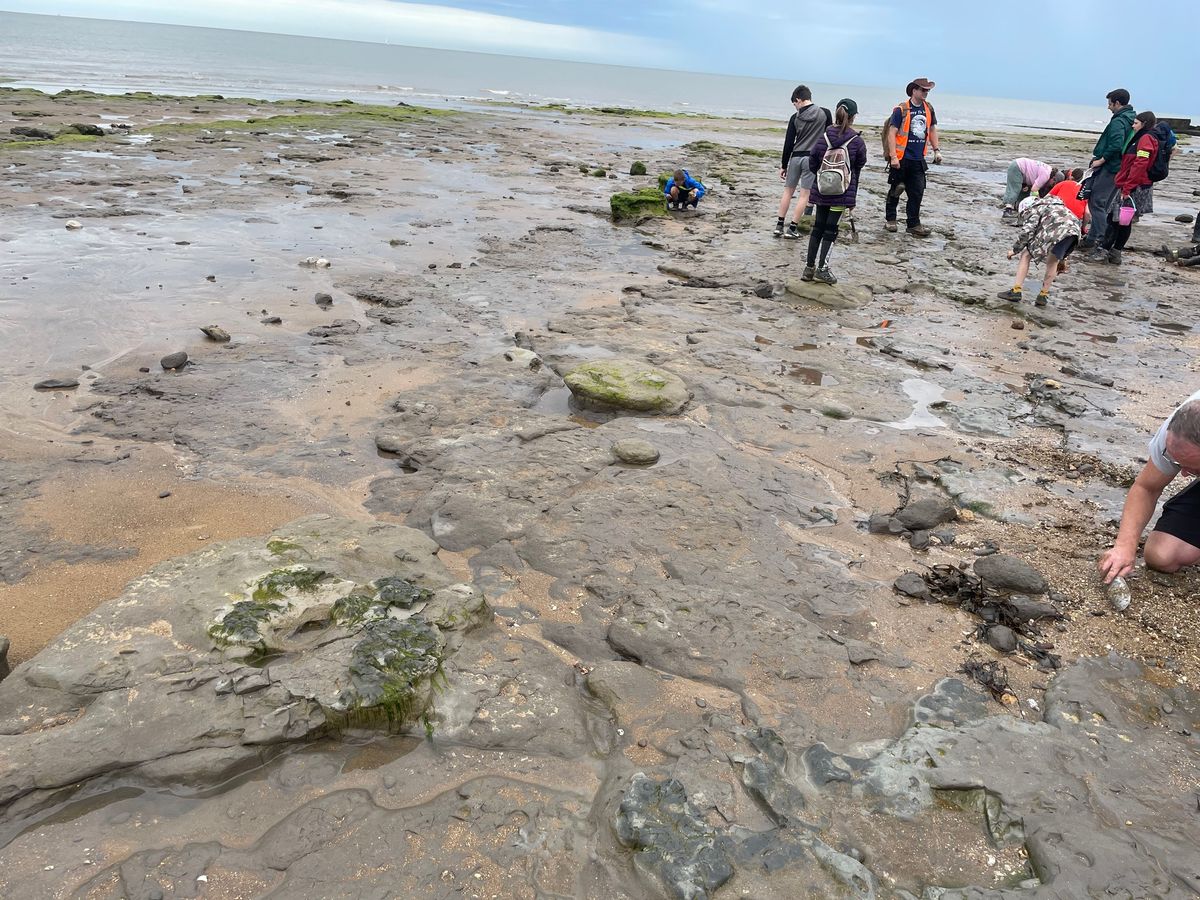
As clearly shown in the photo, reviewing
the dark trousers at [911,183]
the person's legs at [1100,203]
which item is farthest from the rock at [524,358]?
the person's legs at [1100,203]

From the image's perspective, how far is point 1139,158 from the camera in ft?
32.9

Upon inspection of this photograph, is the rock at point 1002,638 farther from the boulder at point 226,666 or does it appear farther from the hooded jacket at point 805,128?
the hooded jacket at point 805,128

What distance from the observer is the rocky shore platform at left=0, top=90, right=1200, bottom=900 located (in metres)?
2.20

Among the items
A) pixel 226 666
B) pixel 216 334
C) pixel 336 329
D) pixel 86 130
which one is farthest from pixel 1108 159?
pixel 86 130

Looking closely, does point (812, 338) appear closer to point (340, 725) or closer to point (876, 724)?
point (876, 724)

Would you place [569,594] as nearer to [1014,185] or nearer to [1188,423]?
[1188,423]

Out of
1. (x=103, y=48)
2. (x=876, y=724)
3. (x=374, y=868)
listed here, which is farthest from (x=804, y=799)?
(x=103, y=48)

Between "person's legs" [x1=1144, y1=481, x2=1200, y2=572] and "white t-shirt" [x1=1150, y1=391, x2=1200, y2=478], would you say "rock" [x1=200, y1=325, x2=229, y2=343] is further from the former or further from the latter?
"person's legs" [x1=1144, y1=481, x2=1200, y2=572]

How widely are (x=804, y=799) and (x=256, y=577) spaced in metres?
2.22

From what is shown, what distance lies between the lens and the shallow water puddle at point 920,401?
17.3 ft

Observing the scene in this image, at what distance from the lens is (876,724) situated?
2727 millimetres

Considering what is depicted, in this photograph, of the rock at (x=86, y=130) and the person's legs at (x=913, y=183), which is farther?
the rock at (x=86, y=130)

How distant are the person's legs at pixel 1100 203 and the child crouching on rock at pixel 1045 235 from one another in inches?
124

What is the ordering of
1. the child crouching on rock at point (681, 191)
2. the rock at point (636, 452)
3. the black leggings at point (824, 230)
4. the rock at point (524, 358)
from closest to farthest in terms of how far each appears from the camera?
the rock at point (636, 452) < the rock at point (524, 358) < the black leggings at point (824, 230) < the child crouching on rock at point (681, 191)
